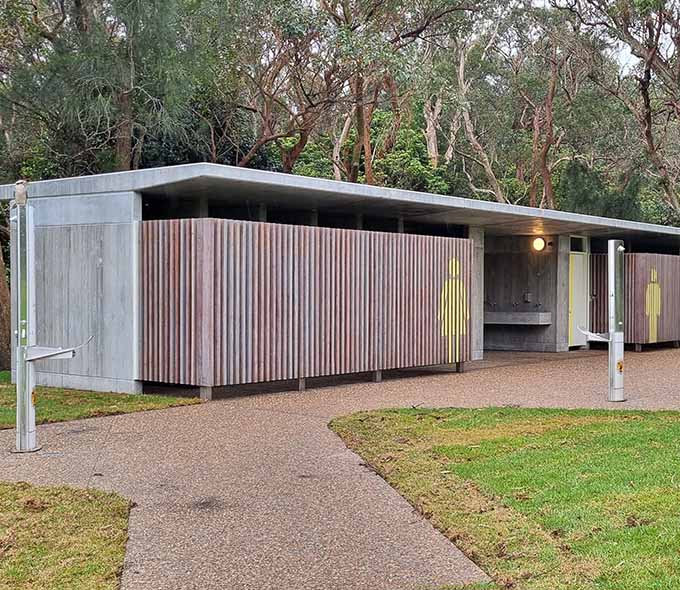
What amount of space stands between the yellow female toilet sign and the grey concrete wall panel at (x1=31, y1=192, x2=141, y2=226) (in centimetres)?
520

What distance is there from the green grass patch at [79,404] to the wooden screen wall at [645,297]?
11.8 metres

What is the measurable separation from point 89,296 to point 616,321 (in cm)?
629

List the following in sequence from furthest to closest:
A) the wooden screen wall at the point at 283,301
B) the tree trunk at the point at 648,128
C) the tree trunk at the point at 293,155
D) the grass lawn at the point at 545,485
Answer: the tree trunk at the point at 648,128 < the tree trunk at the point at 293,155 < the wooden screen wall at the point at 283,301 < the grass lawn at the point at 545,485

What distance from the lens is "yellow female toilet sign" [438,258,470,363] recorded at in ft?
47.0

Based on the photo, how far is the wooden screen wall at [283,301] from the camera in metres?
10.7

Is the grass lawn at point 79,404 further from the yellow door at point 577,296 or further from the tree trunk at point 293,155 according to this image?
the yellow door at point 577,296

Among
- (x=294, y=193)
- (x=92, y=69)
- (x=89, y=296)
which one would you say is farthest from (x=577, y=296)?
(x=89, y=296)

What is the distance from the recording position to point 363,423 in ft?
29.6

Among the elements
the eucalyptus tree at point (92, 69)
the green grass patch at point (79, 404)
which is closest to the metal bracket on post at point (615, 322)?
the green grass patch at point (79, 404)

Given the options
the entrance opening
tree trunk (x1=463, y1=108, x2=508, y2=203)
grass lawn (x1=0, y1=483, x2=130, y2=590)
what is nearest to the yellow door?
the entrance opening

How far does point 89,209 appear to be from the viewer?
11.5m

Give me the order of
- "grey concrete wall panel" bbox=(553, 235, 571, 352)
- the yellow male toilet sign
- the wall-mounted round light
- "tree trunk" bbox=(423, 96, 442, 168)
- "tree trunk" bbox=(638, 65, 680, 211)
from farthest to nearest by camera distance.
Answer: "tree trunk" bbox=(423, 96, 442, 168)
"tree trunk" bbox=(638, 65, 680, 211)
the yellow male toilet sign
"grey concrete wall panel" bbox=(553, 235, 571, 352)
the wall-mounted round light

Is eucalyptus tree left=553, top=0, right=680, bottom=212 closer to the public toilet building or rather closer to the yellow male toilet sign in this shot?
the yellow male toilet sign

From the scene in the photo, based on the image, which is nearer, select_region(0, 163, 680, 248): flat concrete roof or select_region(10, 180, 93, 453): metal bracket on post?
select_region(10, 180, 93, 453): metal bracket on post
